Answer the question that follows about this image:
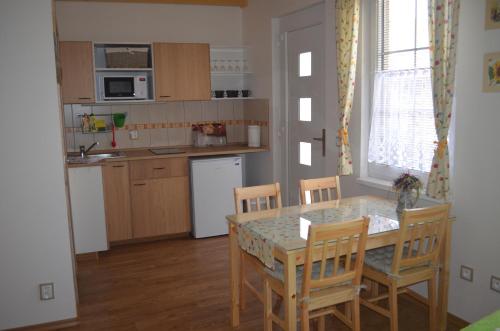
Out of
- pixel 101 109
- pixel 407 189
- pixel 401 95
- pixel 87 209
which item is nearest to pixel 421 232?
pixel 407 189

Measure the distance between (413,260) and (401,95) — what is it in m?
1.28

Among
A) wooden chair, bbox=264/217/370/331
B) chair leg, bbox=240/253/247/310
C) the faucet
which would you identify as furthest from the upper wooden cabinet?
wooden chair, bbox=264/217/370/331

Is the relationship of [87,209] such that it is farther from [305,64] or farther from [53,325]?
[305,64]

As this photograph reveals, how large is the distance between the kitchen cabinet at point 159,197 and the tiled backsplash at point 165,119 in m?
0.71

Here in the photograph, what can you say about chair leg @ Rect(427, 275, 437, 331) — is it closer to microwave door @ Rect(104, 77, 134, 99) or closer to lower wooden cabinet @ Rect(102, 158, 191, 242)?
lower wooden cabinet @ Rect(102, 158, 191, 242)

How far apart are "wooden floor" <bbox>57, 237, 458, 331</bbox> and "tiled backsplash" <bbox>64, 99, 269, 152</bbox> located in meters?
1.29

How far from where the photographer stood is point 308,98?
15.2 ft

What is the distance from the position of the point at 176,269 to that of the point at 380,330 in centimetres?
190

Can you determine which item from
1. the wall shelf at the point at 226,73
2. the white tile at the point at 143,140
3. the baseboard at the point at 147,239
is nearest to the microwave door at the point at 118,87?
the white tile at the point at 143,140

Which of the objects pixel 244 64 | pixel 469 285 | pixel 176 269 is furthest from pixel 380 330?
pixel 244 64

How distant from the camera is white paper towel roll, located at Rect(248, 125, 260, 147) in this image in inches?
211

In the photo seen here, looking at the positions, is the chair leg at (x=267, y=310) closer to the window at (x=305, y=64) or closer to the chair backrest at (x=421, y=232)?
the chair backrest at (x=421, y=232)

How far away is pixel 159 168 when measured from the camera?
483 cm

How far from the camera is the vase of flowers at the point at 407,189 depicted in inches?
115
